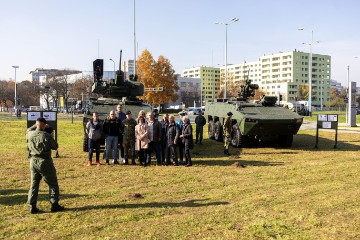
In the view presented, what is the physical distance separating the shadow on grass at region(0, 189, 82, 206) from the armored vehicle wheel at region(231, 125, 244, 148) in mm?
8241

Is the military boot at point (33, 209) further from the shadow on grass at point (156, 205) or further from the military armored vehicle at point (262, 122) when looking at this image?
the military armored vehicle at point (262, 122)

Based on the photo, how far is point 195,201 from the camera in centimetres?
730

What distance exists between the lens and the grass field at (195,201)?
569 centimetres

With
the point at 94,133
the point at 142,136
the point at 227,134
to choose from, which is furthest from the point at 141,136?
the point at 227,134

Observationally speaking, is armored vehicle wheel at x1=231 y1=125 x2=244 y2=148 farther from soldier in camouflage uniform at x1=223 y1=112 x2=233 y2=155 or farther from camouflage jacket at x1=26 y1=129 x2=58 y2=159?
camouflage jacket at x1=26 y1=129 x2=58 y2=159

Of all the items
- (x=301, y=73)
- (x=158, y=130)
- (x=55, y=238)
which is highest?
(x=301, y=73)

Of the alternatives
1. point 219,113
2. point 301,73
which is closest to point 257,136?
point 219,113

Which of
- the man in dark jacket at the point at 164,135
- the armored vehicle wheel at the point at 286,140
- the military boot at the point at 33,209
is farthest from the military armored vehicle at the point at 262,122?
the military boot at the point at 33,209

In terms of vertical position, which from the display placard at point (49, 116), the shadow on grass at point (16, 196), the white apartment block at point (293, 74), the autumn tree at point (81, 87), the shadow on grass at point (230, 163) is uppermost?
the white apartment block at point (293, 74)

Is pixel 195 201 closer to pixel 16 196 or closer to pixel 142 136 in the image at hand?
pixel 16 196

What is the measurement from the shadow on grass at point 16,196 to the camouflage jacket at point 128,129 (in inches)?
150

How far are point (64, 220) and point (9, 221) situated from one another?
2.76 feet

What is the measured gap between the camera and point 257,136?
49.0 ft

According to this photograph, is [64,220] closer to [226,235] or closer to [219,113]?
[226,235]
